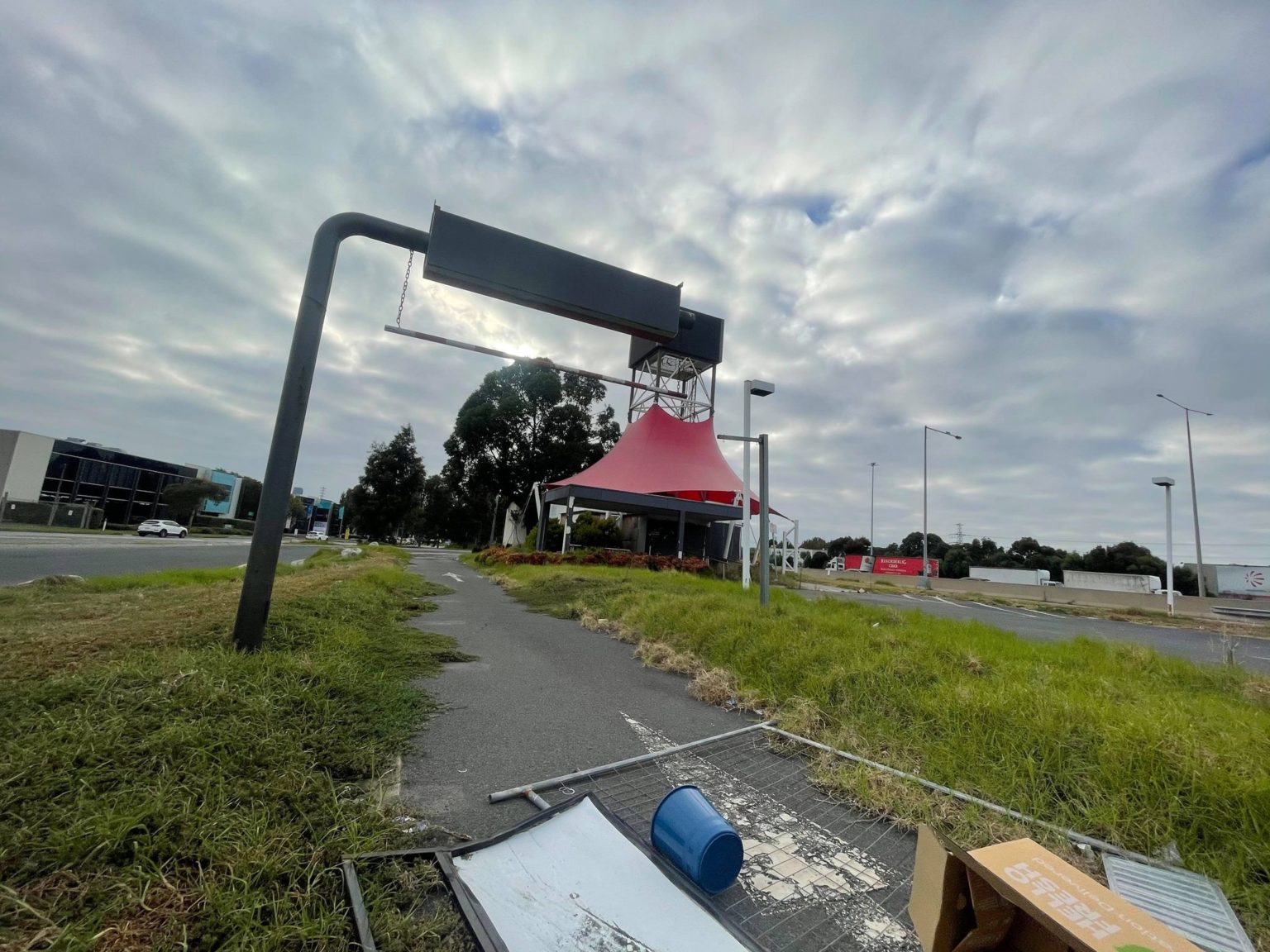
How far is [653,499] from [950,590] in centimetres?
1807

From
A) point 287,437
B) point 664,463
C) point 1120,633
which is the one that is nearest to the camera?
point 287,437

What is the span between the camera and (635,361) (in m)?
18.2

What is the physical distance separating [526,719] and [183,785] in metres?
1.91

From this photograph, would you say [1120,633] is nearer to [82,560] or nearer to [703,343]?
[703,343]

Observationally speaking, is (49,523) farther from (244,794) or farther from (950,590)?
(950,590)

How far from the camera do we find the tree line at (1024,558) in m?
47.3

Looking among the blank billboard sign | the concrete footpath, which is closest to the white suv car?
the concrete footpath

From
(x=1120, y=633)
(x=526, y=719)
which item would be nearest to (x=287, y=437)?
(x=526, y=719)

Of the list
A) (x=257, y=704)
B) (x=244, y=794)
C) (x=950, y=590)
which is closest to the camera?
(x=244, y=794)

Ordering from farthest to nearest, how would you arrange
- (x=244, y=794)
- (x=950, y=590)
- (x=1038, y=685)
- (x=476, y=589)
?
(x=950, y=590) → (x=476, y=589) → (x=1038, y=685) → (x=244, y=794)

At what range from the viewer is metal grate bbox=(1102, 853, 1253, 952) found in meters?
1.53

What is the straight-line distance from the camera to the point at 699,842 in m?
1.70

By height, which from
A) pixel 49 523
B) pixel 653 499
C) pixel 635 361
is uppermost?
pixel 635 361

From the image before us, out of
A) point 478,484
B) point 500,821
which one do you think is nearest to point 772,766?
point 500,821
